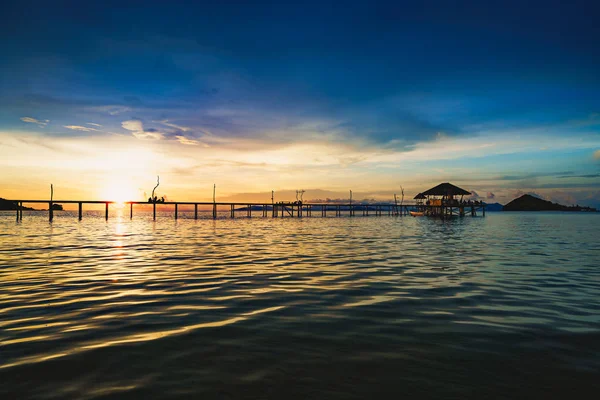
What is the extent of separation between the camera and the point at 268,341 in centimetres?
634

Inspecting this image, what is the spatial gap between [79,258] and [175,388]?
1575cm

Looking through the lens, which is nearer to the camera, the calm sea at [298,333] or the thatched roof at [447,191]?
the calm sea at [298,333]

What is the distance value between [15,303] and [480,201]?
103 meters

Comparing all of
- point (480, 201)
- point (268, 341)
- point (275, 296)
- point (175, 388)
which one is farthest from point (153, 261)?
point (480, 201)

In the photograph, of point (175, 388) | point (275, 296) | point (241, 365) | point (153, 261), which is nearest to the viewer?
point (175, 388)

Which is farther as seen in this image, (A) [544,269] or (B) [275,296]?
(A) [544,269]

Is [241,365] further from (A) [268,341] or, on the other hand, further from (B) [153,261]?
(B) [153,261]

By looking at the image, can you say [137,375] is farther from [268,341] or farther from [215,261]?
[215,261]

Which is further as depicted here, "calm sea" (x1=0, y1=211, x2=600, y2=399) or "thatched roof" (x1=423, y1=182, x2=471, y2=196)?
"thatched roof" (x1=423, y1=182, x2=471, y2=196)

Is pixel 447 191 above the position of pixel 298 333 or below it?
above

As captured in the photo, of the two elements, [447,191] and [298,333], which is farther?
[447,191]

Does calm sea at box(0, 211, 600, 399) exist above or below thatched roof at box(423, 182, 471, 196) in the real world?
below

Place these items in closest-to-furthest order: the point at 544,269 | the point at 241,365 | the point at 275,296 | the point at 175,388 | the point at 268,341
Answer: the point at 175,388 < the point at 241,365 < the point at 268,341 < the point at 275,296 < the point at 544,269

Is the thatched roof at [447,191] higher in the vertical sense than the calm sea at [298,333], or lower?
higher
